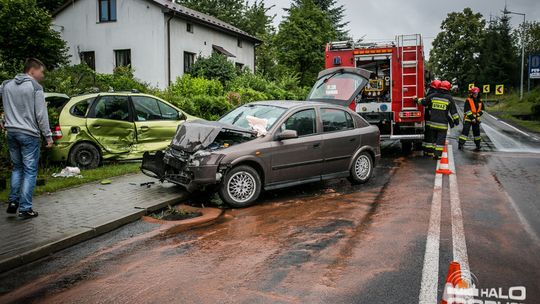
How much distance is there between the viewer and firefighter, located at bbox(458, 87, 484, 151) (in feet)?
47.1

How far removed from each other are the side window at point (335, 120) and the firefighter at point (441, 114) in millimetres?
4045

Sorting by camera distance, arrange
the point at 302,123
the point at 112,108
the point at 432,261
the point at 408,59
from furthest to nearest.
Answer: the point at 408,59 → the point at 112,108 → the point at 302,123 → the point at 432,261

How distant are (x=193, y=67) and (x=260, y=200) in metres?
17.6

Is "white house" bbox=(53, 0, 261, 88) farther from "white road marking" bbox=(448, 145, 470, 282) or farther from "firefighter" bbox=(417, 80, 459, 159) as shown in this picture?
"white road marking" bbox=(448, 145, 470, 282)

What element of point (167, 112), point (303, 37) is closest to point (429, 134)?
point (167, 112)

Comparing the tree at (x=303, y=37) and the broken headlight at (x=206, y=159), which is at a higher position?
the tree at (x=303, y=37)

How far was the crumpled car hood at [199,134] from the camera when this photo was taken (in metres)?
7.36

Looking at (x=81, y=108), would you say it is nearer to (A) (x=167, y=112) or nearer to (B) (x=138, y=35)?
(A) (x=167, y=112)

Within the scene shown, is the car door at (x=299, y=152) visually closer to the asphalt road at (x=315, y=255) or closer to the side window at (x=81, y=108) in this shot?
the asphalt road at (x=315, y=255)

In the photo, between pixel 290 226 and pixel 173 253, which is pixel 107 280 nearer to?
pixel 173 253

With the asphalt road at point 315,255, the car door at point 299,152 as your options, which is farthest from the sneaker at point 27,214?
the car door at point 299,152

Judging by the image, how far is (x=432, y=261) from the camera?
472 centimetres

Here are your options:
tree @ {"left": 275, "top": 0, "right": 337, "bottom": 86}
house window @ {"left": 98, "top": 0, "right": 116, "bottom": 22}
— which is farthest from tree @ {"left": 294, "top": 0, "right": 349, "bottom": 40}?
house window @ {"left": 98, "top": 0, "right": 116, "bottom": 22}

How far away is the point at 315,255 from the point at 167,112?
687 cm
